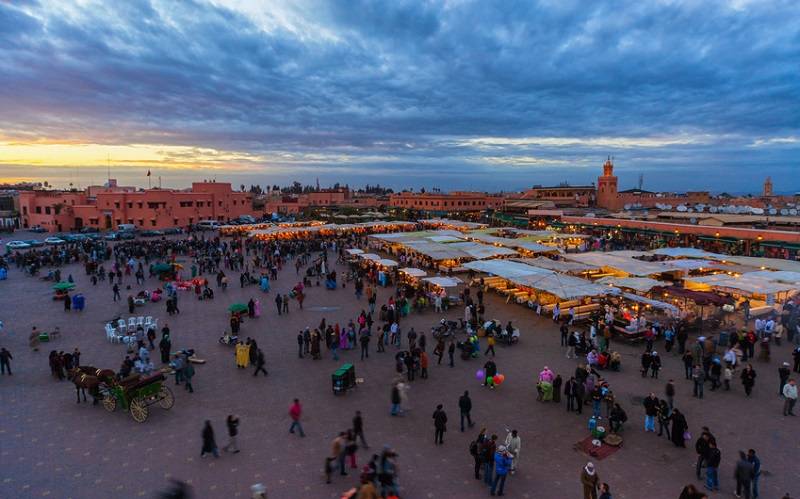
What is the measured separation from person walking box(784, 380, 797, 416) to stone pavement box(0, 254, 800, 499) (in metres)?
0.23

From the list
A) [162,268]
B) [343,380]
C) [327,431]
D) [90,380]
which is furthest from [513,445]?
[162,268]

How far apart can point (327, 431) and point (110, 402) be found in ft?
14.7

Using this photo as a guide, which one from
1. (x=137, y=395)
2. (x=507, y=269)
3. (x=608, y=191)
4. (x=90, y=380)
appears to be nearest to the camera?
(x=137, y=395)

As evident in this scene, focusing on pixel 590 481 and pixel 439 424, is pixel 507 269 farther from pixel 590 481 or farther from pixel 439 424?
pixel 590 481

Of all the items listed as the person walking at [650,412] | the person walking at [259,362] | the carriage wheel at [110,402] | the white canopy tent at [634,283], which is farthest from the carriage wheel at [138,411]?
the white canopy tent at [634,283]

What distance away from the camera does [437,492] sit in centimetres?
688

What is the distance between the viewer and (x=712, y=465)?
6.91m

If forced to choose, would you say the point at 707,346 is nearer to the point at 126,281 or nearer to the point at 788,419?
the point at 788,419

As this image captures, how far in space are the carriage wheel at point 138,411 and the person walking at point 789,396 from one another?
40.7ft

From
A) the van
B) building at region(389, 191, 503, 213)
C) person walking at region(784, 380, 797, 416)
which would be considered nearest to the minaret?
building at region(389, 191, 503, 213)

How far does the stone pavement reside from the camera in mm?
7043

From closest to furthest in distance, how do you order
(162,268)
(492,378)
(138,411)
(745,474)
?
(745,474)
(138,411)
(492,378)
(162,268)

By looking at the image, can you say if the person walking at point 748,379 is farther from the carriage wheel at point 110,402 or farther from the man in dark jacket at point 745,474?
the carriage wheel at point 110,402

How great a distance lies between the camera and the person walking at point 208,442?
7.56 meters
